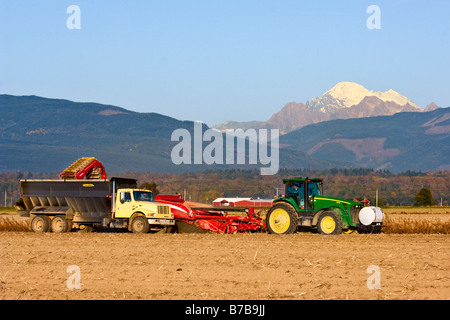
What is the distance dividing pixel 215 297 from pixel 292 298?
67.1 inches

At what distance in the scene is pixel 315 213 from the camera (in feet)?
92.8

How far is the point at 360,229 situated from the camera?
94.6ft

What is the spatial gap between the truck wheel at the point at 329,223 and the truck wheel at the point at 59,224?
11.3 m

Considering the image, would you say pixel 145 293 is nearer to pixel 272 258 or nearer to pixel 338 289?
pixel 338 289

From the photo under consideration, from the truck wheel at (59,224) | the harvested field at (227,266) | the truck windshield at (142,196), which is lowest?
the harvested field at (227,266)

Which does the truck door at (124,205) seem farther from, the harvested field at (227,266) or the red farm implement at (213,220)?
the harvested field at (227,266)

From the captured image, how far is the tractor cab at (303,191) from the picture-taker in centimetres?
2830

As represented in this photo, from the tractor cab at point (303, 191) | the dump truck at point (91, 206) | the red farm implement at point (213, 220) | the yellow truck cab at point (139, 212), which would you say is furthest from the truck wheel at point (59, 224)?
the tractor cab at point (303, 191)

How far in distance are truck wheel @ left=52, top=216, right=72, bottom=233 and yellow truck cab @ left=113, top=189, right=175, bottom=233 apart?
7.77 feet

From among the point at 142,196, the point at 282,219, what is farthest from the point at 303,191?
the point at 142,196
